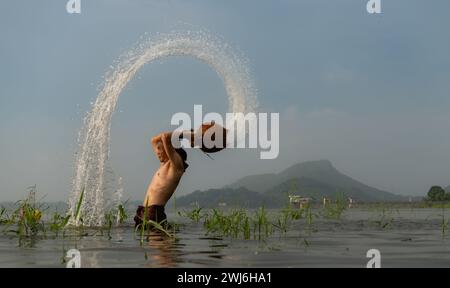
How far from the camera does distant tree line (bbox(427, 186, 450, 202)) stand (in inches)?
3327

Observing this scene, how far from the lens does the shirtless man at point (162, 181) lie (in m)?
10.9

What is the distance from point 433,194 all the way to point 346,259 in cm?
9000

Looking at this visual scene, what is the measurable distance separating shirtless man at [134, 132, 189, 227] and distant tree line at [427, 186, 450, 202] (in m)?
77.9

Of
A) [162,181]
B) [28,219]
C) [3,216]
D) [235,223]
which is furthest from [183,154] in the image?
[3,216]

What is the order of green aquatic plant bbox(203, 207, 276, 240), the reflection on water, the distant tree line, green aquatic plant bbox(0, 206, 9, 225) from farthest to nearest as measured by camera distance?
1. the distant tree line
2. green aquatic plant bbox(0, 206, 9, 225)
3. green aquatic plant bbox(203, 207, 276, 240)
4. the reflection on water

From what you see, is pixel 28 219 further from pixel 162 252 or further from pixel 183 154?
pixel 162 252

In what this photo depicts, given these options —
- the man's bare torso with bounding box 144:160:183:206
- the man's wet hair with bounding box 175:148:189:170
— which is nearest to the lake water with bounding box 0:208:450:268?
the man's bare torso with bounding box 144:160:183:206

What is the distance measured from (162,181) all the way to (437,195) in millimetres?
85526

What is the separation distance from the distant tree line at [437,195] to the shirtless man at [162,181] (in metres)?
77.9

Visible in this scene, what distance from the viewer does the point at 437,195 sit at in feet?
292

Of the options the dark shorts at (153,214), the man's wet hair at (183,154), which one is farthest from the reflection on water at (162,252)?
the man's wet hair at (183,154)

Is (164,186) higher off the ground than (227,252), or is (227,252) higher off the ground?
(164,186)

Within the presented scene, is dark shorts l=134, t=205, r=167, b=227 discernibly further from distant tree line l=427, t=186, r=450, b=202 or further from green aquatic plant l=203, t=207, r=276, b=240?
distant tree line l=427, t=186, r=450, b=202

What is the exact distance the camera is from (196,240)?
9430mm
